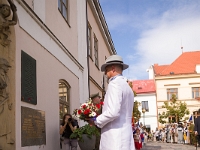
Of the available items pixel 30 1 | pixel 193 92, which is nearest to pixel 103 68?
pixel 30 1

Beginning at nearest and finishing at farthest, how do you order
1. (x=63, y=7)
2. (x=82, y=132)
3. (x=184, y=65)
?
(x=82, y=132) → (x=63, y=7) → (x=184, y=65)

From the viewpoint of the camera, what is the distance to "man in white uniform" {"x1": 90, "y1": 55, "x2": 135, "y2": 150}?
13.0 feet

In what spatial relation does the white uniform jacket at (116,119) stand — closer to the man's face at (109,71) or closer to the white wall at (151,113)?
the man's face at (109,71)

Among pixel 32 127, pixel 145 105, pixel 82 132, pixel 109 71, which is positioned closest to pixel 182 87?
pixel 145 105

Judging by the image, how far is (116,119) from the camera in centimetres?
405

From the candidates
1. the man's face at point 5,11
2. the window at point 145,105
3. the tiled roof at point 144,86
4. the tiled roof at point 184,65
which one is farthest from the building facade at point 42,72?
the tiled roof at point 144,86

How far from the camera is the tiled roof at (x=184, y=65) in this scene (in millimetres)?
52384

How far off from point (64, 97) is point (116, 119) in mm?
6446

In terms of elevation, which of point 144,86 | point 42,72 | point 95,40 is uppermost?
point 144,86

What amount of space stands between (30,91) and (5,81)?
1.49m

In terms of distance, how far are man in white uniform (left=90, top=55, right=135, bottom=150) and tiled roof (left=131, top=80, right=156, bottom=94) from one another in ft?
172

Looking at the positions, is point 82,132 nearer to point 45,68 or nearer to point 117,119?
point 45,68

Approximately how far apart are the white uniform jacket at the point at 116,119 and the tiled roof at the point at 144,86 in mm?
52541

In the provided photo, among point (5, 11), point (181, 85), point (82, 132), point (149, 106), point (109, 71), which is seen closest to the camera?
point (109, 71)
